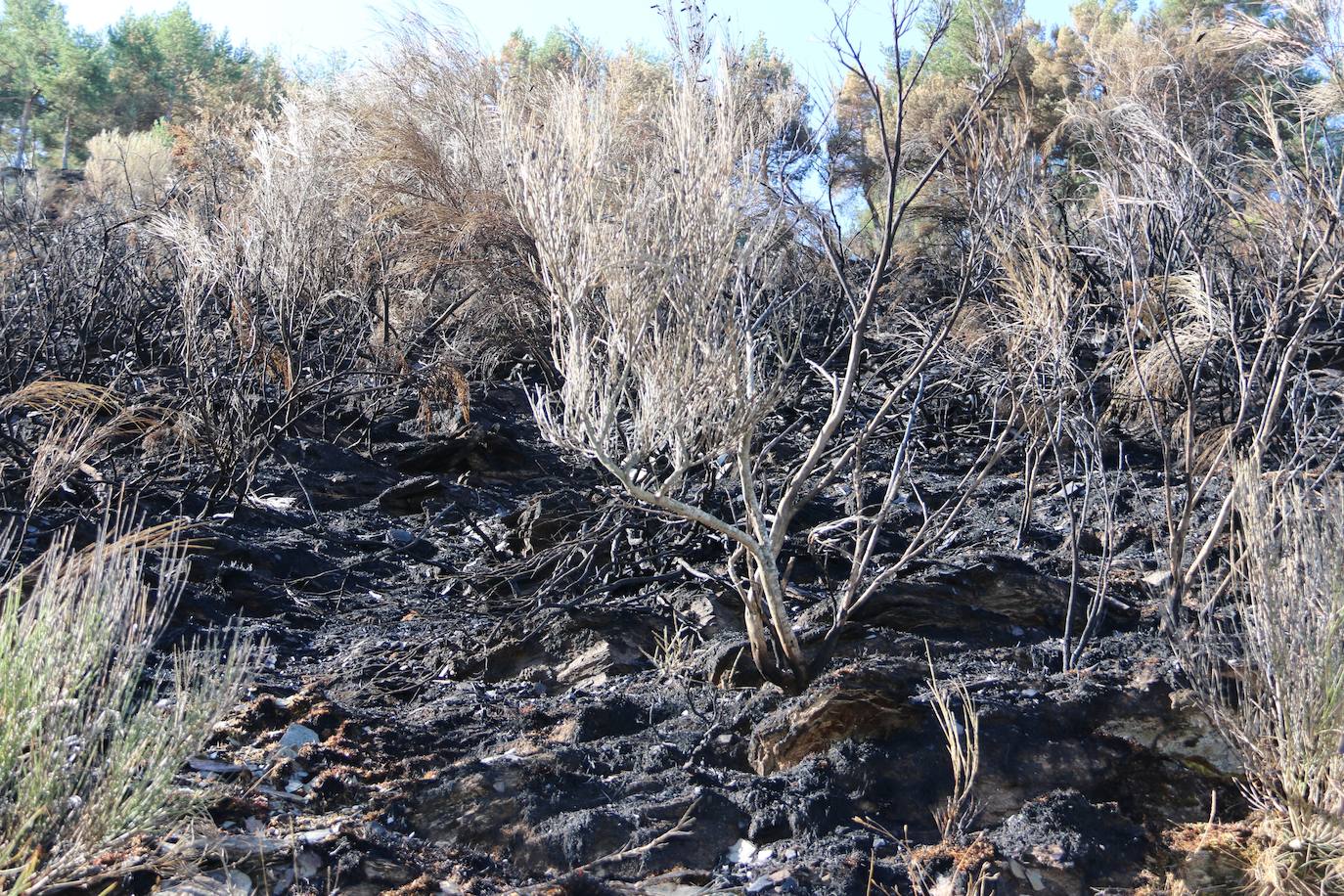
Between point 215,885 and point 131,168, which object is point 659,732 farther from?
point 131,168

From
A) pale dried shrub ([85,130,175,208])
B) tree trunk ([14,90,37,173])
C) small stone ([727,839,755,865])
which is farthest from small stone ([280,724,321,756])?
tree trunk ([14,90,37,173])

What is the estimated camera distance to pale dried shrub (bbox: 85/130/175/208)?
46.4 feet

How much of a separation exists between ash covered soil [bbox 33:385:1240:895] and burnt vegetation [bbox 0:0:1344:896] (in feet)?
0.07

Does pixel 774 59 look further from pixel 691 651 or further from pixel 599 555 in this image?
pixel 691 651

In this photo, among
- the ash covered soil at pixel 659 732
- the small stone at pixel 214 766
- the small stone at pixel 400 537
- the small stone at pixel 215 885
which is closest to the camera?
the small stone at pixel 215 885

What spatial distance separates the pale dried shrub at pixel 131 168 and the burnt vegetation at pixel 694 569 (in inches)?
216

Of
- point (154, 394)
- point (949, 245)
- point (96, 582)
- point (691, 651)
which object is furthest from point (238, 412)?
point (949, 245)

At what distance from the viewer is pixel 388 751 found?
13.7 ft

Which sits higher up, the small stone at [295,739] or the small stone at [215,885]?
the small stone at [215,885]

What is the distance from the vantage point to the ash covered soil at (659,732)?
345 cm

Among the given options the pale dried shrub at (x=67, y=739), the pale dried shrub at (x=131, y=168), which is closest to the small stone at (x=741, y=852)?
the pale dried shrub at (x=67, y=739)

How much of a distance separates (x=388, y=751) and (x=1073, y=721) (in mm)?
2533

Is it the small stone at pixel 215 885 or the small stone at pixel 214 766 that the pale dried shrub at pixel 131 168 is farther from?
the small stone at pixel 215 885

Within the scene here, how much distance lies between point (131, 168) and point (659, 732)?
1623 centimetres
